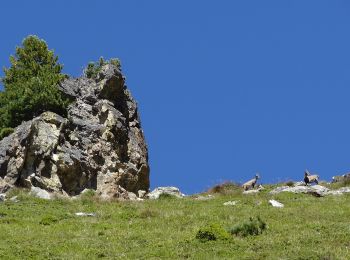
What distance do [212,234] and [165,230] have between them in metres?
3.88

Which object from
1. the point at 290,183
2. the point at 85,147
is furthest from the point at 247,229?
the point at 290,183

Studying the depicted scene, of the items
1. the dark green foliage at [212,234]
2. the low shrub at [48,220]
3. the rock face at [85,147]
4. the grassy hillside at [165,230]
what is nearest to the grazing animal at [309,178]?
the rock face at [85,147]

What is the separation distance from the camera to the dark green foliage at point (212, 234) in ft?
88.2

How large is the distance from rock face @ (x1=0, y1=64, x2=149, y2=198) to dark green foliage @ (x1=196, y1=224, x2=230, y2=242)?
22811mm

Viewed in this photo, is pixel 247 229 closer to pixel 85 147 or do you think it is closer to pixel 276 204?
pixel 276 204

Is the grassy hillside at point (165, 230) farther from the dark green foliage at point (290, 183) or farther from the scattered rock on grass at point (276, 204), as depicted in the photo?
the dark green foliage at point (290, 183)

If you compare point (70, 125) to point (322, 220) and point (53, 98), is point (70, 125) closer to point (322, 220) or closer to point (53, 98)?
Answer: point (53, 98)

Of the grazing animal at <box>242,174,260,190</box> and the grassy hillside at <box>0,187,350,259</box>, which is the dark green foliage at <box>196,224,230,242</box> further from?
the grazing animal at <box>242,174,260,190</box>

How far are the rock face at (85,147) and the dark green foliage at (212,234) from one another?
22.8m

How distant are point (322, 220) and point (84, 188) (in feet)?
75.2

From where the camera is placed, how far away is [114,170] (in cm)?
5319

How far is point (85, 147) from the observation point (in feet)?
173

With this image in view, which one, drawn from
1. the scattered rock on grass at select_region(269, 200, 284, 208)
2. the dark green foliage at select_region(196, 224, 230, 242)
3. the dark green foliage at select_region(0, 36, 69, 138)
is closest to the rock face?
the dark green foliage at select_region(0, 36, 69, 138)

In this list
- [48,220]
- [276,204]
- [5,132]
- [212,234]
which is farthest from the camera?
[5,132]
